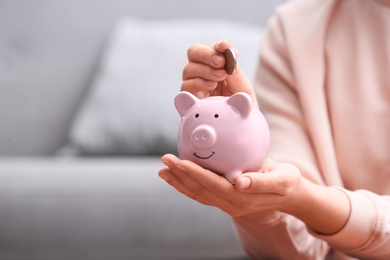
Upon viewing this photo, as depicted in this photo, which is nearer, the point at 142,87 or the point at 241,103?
the point at 241,103

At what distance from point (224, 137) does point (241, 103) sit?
39 millimetres

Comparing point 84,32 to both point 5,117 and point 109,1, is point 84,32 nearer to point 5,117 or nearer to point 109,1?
point 109,1

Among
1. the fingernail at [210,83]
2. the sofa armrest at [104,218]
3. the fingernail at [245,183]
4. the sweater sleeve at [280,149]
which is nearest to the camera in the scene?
the fingernail at [245,183]

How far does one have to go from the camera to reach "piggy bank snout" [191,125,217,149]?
1.81 ft

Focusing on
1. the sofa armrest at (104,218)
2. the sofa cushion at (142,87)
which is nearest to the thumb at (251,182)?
the sofa armrest at (104,218)

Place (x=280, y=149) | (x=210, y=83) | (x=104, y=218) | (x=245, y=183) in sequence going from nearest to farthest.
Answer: (x=245, y=183) → (x=210, y=83) → (x=280, y=149) → (x=104, y=218)

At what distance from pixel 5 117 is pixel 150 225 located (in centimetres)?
77

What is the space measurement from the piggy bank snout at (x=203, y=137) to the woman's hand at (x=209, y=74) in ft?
0.29

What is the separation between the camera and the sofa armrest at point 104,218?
1217 mm

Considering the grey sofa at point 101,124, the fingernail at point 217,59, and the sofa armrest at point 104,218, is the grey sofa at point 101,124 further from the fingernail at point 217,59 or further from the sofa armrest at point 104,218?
the fingernail at point 217,59

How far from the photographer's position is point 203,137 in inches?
21.8

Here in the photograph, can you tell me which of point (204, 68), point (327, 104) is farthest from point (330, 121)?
point (204, 68)

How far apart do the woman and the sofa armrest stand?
389 millimetres

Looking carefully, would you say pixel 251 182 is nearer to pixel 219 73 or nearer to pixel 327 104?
pixel 219 73
